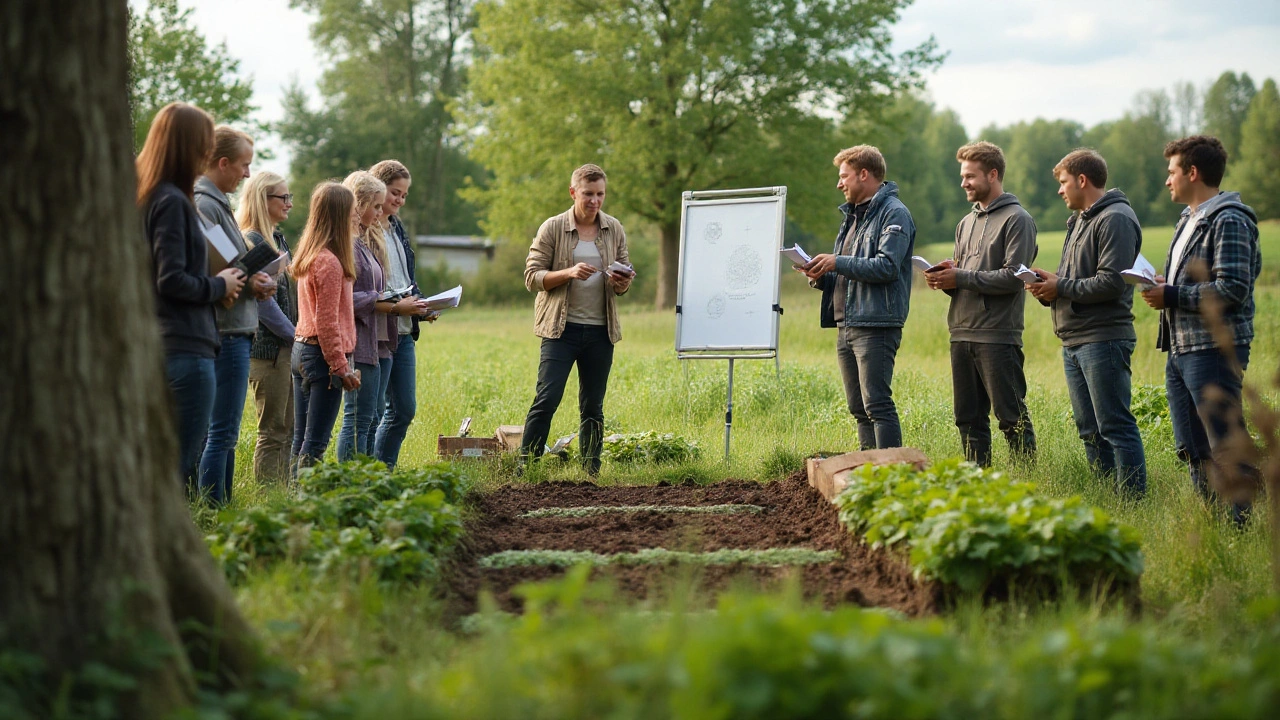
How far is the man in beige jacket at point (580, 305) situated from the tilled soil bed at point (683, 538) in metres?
0.64

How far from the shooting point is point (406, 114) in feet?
149

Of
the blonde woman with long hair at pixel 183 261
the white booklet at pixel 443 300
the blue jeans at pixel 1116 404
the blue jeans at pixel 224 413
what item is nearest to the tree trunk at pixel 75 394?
the blonde woman with long hair at pixel 183 261

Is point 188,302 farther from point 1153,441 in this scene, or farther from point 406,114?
point 406,114

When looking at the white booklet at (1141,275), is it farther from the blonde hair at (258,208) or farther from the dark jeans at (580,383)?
the blonde hair at (258,208)

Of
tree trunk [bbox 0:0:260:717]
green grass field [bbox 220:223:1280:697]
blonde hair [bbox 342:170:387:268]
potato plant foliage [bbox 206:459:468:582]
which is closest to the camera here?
tree trunk [bbox 0:0:260:717]

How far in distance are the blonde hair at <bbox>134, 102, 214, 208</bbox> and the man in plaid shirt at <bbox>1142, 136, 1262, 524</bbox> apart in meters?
4.80

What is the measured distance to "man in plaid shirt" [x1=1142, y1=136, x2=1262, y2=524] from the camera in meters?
5.58

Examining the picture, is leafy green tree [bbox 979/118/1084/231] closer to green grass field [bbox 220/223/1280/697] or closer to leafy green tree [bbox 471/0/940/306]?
leafy green tree [bbox 471/0/940/306]

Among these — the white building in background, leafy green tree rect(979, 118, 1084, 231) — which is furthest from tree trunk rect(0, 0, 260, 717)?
leafy green tree rect(979, 118, 1084, 231)

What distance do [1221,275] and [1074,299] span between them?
0.88 meters

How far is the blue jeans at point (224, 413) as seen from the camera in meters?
5.57

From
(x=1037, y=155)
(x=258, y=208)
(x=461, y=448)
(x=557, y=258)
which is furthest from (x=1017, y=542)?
(x=1037, y=155)

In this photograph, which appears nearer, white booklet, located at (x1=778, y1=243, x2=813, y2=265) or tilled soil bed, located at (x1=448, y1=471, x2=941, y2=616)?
tilled soil bed, located at (x1=448, y1=471, x2=941, y2=616)

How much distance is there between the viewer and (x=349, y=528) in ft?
14.1
